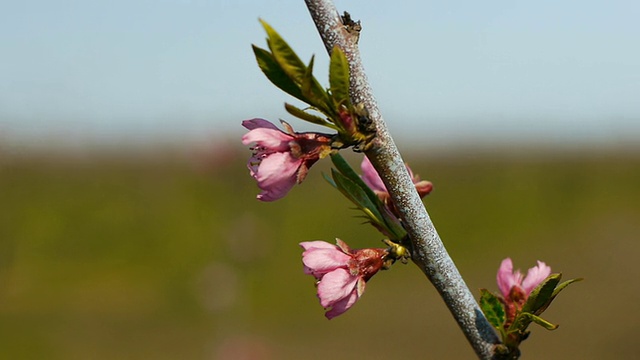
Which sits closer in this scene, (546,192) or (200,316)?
(200,316)

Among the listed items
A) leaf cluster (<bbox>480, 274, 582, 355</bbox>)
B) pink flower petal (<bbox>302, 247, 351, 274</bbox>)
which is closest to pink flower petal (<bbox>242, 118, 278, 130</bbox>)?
pink flower petal (<bbox>302, 247, 351, 274</bbox>)

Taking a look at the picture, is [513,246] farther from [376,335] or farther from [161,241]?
[161,241]

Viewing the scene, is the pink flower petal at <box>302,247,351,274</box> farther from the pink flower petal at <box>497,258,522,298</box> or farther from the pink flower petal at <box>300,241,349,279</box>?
the pink flower petal at <box>497,258,522,298</box>

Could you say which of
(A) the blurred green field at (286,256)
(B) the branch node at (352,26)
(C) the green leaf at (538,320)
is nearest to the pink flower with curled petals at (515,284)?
(C) the green leaf at (538,320)

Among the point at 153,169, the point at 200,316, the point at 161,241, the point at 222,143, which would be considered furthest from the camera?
the point at 153,169

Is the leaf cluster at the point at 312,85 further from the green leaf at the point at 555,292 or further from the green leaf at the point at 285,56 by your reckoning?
the green leaf at the point at 555,292

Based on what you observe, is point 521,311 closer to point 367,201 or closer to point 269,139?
point 367,201

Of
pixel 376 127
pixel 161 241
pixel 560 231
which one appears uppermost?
pixel 376 127

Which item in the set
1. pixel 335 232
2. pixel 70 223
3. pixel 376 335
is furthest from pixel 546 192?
pixel 70 223
